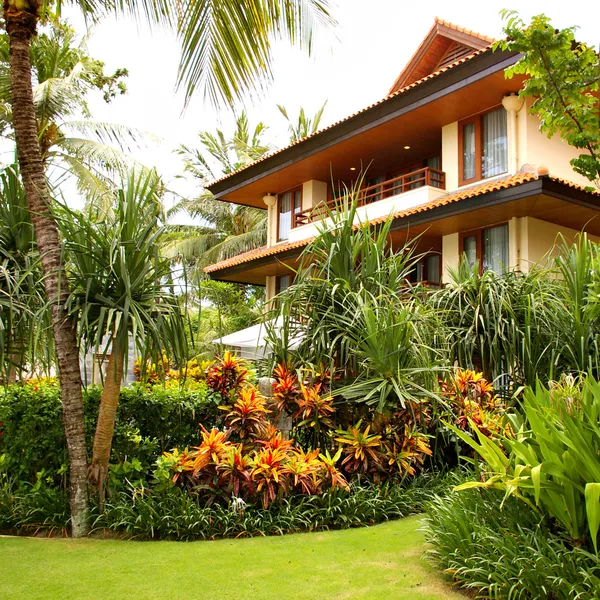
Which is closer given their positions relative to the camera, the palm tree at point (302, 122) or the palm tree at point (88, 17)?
the palm tree at point (88, 17)

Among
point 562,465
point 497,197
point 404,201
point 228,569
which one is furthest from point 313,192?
point 562,465

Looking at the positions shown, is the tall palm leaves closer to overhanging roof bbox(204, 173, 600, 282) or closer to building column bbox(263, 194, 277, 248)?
overhanging roof bbox(204, 173, 600, 282)

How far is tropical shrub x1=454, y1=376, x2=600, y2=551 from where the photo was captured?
3.98 m

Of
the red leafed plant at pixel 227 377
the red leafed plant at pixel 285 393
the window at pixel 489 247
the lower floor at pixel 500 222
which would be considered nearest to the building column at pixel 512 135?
the lower floor at pixel 500 222

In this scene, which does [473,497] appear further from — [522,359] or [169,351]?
[522,359]

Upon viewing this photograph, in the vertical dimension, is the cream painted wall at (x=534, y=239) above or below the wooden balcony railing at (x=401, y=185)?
below

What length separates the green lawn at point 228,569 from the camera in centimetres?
440

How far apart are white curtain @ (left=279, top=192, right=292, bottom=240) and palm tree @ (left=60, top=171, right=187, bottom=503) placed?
48.2ft

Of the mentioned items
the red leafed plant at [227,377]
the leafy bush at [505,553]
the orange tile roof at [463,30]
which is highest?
the orange tile roof at [463,30]

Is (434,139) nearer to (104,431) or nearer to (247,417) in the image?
(247,417)

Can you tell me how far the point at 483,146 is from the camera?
14.6 m

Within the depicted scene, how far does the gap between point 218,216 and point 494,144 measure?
1983 centimetres

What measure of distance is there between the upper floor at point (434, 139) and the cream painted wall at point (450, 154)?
0.9 inches

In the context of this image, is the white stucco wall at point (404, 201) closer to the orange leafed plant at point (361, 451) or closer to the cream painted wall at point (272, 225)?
the cream painted wall at point (272, 225)
